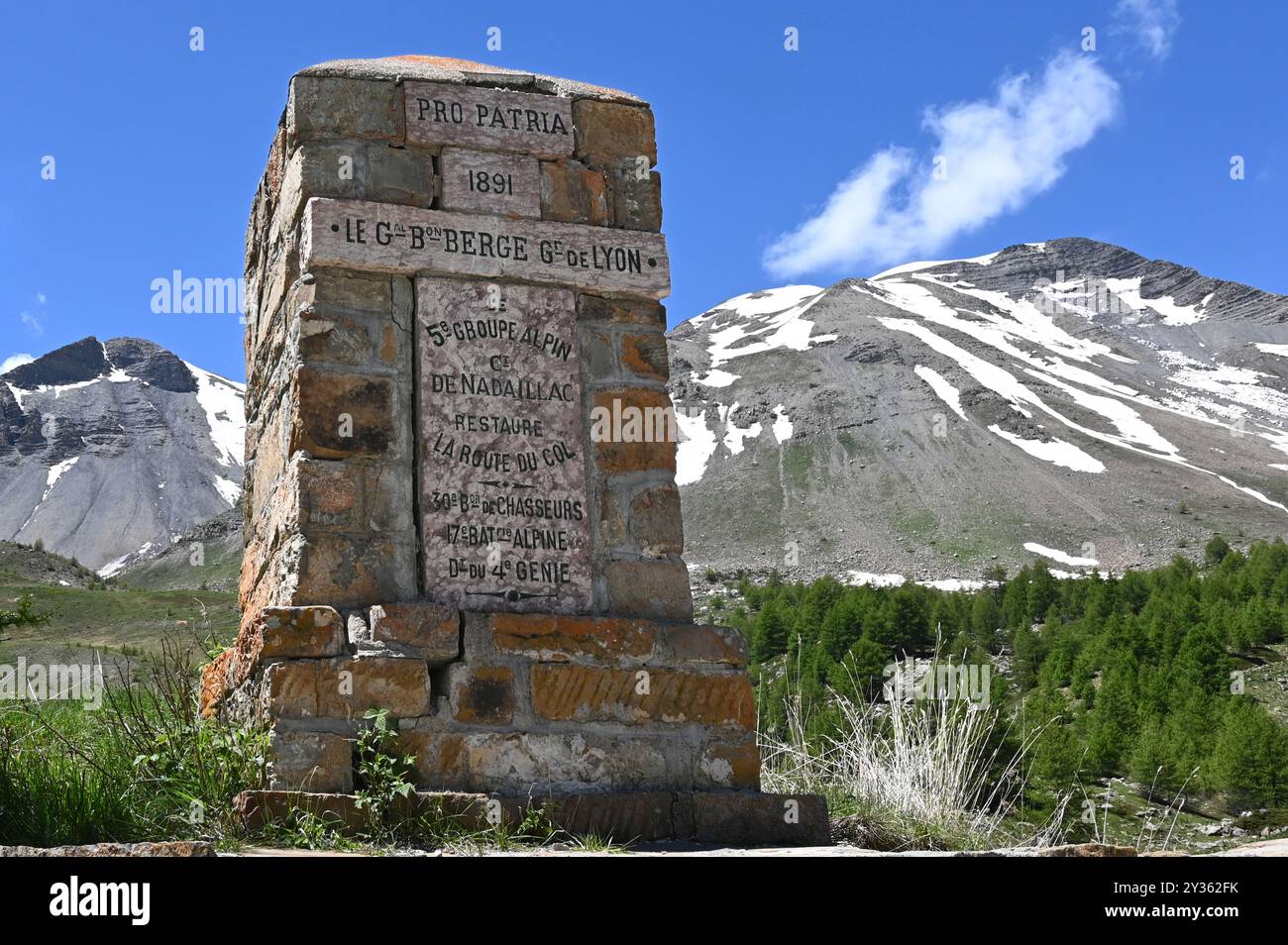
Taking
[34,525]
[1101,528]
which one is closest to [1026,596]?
[1101,528]

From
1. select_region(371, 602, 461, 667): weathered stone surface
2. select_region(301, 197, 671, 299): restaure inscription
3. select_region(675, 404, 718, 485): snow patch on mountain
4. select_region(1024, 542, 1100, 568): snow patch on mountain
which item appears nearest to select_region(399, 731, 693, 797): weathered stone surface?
select_region(371, 602, 461, 667): weathered stone surface

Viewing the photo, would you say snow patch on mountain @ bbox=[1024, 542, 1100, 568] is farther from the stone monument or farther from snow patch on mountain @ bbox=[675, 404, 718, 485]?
the stone monument

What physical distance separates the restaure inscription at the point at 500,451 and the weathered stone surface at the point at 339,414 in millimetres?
141

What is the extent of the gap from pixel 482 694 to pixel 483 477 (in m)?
0.75

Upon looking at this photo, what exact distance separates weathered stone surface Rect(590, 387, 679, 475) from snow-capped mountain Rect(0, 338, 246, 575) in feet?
399

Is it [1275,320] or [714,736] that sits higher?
[1275,320]

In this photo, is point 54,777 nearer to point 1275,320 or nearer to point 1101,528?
point 1101,528

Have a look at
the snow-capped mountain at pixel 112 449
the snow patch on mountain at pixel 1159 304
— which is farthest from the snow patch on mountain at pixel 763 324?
the snow-capped mountain at pixel 112 449

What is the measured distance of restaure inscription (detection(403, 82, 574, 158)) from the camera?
16.2 ft

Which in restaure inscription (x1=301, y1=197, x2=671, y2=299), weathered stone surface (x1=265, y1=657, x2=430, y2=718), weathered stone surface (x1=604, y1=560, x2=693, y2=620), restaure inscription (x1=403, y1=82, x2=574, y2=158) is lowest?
weathered stone surface (x1=265, y1=657, x2=430, y2=718)

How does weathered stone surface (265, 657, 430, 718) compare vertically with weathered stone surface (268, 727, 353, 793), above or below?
above

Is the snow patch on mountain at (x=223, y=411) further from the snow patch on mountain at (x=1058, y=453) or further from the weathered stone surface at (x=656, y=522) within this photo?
the weathered stone surface at (x=656, y=522)
